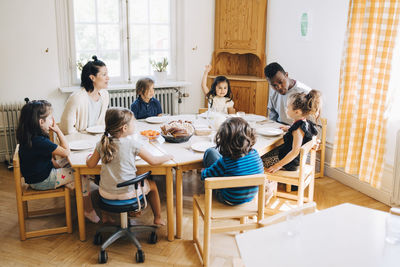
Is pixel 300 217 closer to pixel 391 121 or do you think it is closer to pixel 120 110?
pixel 120 110

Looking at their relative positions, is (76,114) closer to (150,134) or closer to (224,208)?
(150,134)

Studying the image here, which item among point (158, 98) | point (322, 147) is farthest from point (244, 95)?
point (322, 147)

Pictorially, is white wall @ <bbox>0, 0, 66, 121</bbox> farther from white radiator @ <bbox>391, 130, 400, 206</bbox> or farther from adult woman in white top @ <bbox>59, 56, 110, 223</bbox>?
white radiator @ <bbox>391, 130, 400, 206</bbox>

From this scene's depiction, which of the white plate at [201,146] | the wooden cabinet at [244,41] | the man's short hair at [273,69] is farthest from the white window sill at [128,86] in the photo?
the white plate at [201,146]

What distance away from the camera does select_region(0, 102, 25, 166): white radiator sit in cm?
412

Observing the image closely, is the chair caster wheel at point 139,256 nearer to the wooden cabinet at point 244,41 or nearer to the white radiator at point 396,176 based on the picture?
the white radiator at point 396,176

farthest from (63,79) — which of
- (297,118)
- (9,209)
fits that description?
(297,118)

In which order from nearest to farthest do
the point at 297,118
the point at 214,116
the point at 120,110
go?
1. the point at 120,110
2. the point at 297,118
3. the point at 214,116

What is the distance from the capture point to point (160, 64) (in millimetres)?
4848

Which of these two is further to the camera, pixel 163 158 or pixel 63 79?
pixel 63 79

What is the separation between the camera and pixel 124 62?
4.78 meters

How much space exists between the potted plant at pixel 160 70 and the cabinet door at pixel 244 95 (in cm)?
84

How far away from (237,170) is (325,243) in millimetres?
870

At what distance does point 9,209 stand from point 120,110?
1.58 meters
